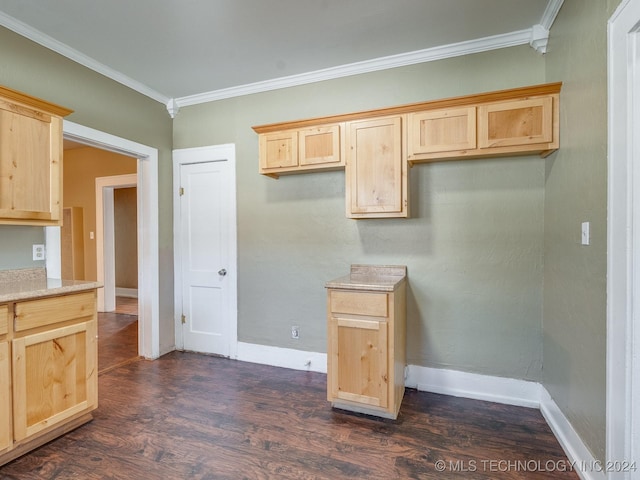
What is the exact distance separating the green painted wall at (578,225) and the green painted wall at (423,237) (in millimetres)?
182

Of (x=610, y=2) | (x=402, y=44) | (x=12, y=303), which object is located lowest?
(x=12, y=303)

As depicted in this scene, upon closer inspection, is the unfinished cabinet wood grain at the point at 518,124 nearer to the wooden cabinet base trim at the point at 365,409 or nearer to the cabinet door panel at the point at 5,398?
the wooden cabinet base trim at the point at 365,409

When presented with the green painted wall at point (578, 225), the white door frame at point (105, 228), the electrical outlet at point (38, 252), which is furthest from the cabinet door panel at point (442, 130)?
the white door frame at point (105, 228)

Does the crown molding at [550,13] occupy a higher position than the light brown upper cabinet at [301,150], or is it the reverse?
the crown molding at [550,13]

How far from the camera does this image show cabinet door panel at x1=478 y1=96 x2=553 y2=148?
2113 mm

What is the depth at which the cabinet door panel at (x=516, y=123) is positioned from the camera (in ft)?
6.93

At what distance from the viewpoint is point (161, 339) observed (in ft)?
11.2

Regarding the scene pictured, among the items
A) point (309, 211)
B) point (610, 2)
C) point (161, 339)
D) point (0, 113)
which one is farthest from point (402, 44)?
point (161, 339)

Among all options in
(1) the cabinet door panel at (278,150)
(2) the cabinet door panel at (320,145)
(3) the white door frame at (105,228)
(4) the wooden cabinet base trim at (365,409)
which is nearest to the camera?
(4) the wooden cabinet base trim at (365,409)

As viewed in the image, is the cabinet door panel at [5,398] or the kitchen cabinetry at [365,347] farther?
the kitchen cabinetry at [365,347]

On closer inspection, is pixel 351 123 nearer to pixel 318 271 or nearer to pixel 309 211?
→ pixel 309 211

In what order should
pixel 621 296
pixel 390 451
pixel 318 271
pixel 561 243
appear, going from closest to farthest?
pixel 621 296 < pixel 390 451 < pixel 561 243 < pixel 318 271

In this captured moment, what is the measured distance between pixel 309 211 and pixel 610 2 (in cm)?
224

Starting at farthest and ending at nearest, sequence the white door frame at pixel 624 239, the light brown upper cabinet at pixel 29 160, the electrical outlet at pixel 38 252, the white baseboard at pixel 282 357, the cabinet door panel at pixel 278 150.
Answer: the white baseboard at pixel 282 357 → the cabinet door panel at pixel 278 150 → the electrical outlet at pixel 38 252 → the light brown upper cabinet at pixel 29 160 → the white door frame at pixel 624 239
